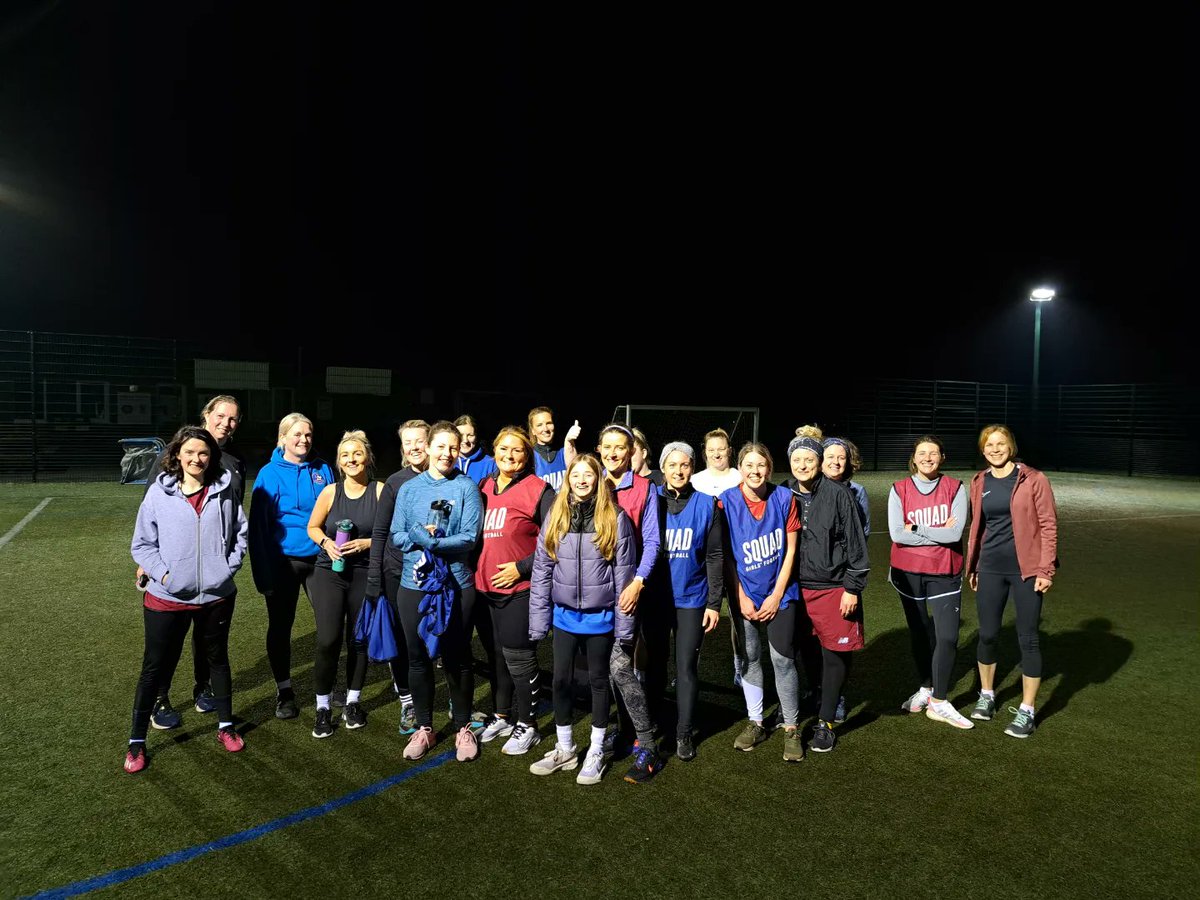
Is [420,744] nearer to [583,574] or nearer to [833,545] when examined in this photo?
[583,574]

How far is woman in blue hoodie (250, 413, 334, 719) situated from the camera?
14.2 ft

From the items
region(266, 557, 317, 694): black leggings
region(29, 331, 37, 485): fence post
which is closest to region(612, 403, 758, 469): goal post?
region(29, 331, 37, 485): fence post

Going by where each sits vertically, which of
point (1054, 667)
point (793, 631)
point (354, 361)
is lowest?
point (1054, 667)

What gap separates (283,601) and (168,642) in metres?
0.68

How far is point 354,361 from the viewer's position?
96.9 ft

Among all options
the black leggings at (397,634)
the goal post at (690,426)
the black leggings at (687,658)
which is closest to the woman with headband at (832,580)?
the black leggings at (687,658)

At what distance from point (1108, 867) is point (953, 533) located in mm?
1934

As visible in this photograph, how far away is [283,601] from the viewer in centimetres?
445

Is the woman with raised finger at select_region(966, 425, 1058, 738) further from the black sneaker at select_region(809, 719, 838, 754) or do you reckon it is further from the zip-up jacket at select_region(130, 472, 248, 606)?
the zip-up jacket at select_region(130, 472, 248, 606)

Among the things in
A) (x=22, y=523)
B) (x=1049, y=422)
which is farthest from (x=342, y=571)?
(x=1049, y=422)

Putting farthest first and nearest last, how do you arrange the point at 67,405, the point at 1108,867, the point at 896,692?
the point at 67,405
the point at 896,692
the point at 1108,867

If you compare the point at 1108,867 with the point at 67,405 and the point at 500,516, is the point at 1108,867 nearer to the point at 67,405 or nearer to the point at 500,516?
the point at 500,516

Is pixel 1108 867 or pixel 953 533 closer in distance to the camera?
pixel 1108 867

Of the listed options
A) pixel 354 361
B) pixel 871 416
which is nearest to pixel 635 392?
pixel 871 416
